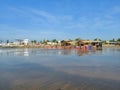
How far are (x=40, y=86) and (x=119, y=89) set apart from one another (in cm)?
399

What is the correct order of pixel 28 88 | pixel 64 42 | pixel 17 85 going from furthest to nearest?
pixel 64 42
pixel 17 85
pixel 28 88

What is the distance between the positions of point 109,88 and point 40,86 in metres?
3.54

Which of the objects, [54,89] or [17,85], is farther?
[17,85]

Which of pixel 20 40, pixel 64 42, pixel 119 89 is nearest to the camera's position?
pixel 119 89

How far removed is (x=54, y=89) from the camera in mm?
9625

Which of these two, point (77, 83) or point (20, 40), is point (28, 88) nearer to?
point (77, 83)

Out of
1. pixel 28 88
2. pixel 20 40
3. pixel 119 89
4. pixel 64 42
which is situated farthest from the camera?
pixel 20 40

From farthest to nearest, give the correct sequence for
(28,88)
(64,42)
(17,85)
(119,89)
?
(64,42) < (17,85) < (28,88) < (119,89)

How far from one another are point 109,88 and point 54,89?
2.69 metres

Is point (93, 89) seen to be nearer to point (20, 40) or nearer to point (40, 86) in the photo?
point (40, 86)

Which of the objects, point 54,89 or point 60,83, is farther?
point 60,83

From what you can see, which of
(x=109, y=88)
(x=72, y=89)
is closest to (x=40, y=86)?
(x=72, y=89)

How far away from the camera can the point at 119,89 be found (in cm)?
927

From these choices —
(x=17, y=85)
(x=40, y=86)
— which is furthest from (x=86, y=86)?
(x=17, y=85)
